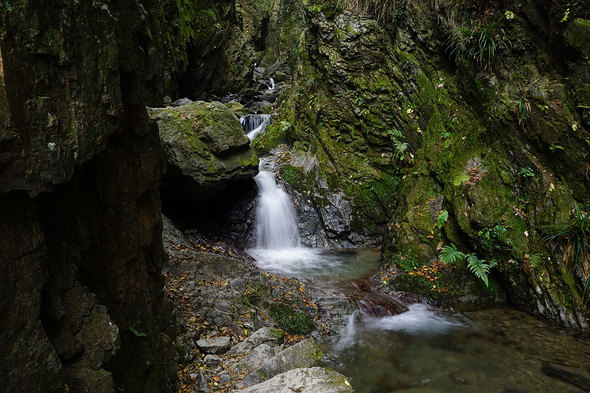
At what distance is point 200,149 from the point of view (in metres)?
8.16

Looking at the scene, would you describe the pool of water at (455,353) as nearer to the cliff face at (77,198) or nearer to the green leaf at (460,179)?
the green leaf at (460,179)

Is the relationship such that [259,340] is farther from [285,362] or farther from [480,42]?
[480,42]

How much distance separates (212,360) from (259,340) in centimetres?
69

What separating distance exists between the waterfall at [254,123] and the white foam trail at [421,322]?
952cm

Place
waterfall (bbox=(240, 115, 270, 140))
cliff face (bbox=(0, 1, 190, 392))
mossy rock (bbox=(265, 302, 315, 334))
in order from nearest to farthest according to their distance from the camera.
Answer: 1. cliff face (bbox=(0, 1, 190, 392))
2. mossy rock (bbox=(265, 302, 315, 334))
3. waterfall (bbox=(240, 115, 270, 140))

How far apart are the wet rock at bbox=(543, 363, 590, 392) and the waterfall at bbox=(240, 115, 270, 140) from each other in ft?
37.7

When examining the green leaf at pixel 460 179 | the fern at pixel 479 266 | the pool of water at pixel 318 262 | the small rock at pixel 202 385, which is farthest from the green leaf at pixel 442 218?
the small rock at pixel 202 385

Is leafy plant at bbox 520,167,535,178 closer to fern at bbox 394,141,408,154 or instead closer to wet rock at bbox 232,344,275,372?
fern at bbox 394,141,408,154

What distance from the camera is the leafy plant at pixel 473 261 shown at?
6.35 meters

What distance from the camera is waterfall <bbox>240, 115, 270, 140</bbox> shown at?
1405cm

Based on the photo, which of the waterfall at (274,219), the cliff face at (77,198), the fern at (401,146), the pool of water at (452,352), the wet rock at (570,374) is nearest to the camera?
the cliff face at (77,198)

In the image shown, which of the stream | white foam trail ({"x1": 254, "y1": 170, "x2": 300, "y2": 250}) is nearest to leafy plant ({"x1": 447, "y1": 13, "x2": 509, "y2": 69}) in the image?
the stream

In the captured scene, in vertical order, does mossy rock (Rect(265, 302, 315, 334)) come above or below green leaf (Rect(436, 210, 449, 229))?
below

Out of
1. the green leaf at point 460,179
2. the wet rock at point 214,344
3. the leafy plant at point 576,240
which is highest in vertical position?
the green leaf at point 460,179
